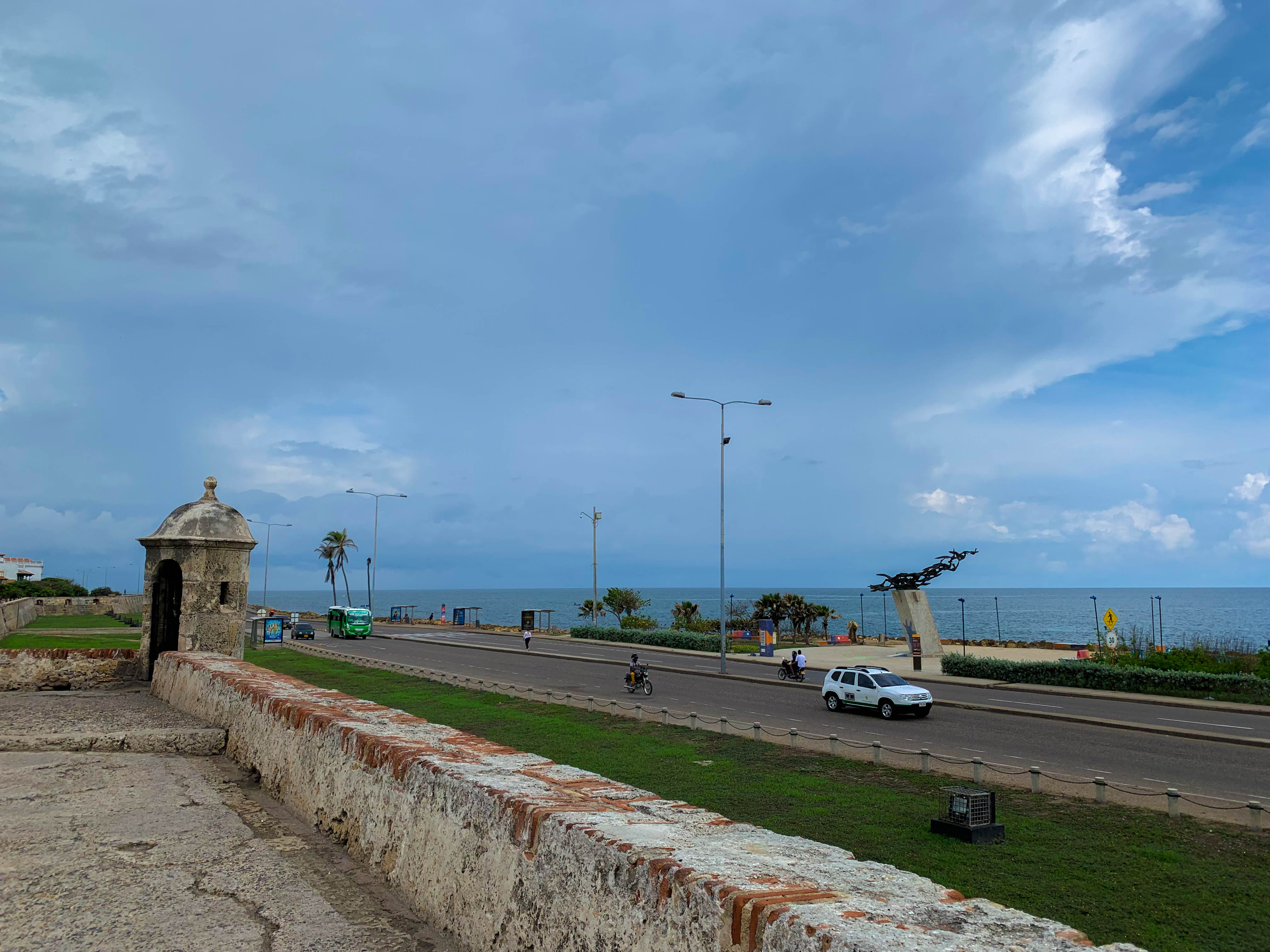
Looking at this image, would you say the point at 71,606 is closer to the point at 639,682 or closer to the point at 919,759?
the point at 639,682

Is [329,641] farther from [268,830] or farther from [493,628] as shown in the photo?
[268,830]

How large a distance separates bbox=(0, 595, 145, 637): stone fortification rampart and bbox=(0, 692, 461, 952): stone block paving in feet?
125

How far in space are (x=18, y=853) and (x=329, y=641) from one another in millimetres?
52483

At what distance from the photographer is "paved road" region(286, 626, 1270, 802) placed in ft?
53.1

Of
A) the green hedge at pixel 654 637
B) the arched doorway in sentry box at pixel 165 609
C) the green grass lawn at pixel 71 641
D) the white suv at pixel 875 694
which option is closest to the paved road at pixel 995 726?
the white suv at pixel 875 694

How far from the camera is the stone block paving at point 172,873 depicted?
4129 millimetres

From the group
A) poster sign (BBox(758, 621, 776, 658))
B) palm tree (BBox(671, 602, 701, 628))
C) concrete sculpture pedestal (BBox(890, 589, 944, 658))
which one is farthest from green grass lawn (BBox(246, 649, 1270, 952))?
palm tree (BBox(671, 602, 701, 628))

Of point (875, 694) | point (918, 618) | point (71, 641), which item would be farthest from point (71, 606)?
point (875, 694)

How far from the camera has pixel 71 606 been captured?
5806cm

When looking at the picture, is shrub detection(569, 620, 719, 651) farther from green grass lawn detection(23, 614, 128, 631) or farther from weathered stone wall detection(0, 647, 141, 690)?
weathered stone wall detection(0, 647, 141, 690)

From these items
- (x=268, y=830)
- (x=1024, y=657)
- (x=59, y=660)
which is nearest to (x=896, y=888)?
(x=268, y=830)

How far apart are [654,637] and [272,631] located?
23050 millimetres

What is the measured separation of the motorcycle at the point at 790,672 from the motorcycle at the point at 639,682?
756cm

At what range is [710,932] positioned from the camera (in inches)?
110
